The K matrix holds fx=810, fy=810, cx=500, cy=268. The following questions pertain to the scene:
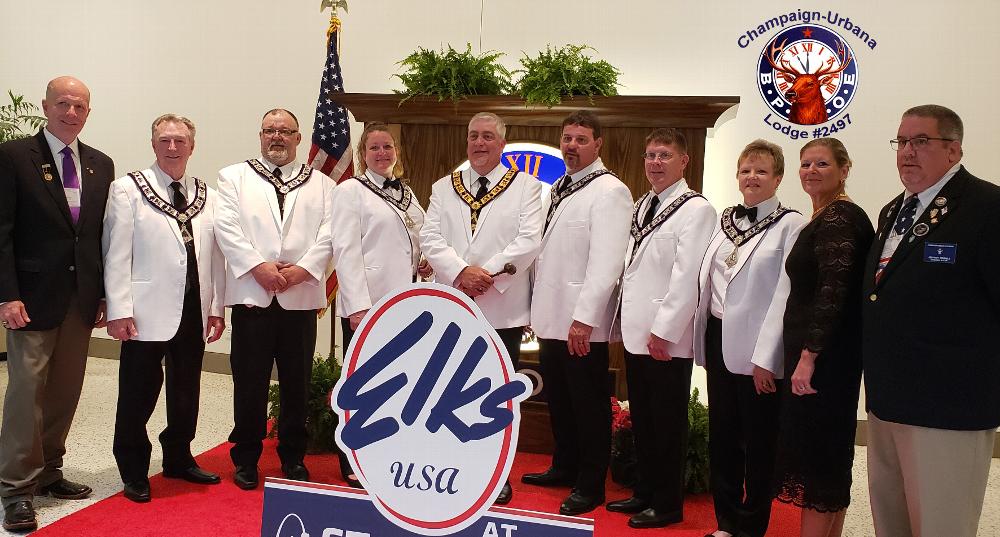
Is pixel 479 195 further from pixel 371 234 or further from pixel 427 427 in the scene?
pixel 427 427

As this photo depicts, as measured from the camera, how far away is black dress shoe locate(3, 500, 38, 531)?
3.17m

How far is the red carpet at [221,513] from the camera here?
3.22 metres

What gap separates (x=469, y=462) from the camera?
1.50 metres

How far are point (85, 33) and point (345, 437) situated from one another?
21.9 ft

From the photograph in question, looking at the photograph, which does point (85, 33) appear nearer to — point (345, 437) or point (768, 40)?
point (768, 40)

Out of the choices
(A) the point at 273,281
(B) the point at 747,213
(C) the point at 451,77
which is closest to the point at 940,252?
(B) the point at 747,213

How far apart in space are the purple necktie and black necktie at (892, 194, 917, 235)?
3.19 metres

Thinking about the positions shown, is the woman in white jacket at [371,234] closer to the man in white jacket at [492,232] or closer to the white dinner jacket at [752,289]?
the man in white jacket at [492,232]

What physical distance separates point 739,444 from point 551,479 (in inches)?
40.6

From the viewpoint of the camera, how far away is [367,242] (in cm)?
372

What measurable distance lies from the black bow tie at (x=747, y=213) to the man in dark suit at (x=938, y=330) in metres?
0.76

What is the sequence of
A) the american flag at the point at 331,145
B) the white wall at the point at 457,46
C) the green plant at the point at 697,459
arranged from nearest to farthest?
the green plant at the point at 697,459 → the american flag at the point at 331,145 → the white wall at the point at 457,46

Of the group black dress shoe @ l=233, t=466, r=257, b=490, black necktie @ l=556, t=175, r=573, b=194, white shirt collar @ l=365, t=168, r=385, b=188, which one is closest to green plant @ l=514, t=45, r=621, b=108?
black necktie @ l=556, t=175, r=573, b=194

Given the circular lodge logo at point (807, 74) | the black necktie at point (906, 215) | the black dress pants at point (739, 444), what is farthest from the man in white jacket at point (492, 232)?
the circular lodge logo at point (807, 74)
